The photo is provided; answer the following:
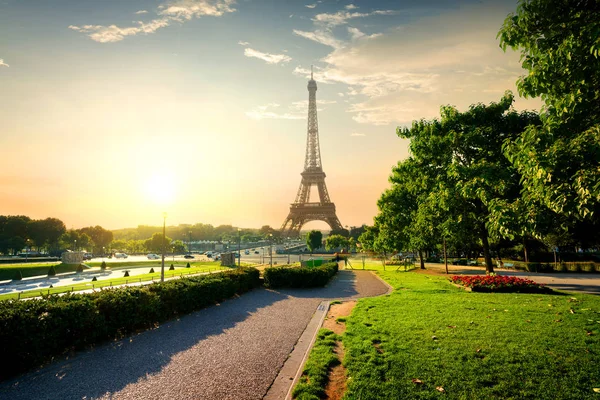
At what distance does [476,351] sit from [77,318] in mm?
11049

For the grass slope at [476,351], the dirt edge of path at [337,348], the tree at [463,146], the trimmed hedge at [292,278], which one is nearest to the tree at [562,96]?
the grass slope at [476,351]

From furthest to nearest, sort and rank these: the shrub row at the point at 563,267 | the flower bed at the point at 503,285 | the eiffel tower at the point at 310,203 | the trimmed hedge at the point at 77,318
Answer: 1. the eiffel tower at the point at 310,203
2. the shrub row at the point at 563,267
3. the flower bed at the point at 503,285
4. the trimmed hedge at the point at 77,318

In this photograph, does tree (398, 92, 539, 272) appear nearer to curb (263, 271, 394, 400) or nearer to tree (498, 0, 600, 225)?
tree (498, 0, 600, 225)

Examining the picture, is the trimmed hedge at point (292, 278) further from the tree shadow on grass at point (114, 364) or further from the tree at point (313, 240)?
the tree at point (313, 240)

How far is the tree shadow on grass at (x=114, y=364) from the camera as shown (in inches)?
269

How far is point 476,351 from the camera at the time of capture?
7.73 meters

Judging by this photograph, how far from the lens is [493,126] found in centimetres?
2034

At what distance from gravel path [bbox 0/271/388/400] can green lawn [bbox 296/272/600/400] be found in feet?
7.34

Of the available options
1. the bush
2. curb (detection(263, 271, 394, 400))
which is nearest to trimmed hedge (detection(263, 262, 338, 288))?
curb (detection(263, 271, 394, 400))

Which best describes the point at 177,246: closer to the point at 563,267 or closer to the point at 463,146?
the point at 563,267

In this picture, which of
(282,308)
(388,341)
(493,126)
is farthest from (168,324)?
(493,126)

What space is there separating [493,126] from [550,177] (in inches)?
609

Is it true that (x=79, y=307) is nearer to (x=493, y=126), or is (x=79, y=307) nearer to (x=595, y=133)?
(x=595, y=133)

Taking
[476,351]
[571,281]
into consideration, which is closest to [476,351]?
[476,351]
